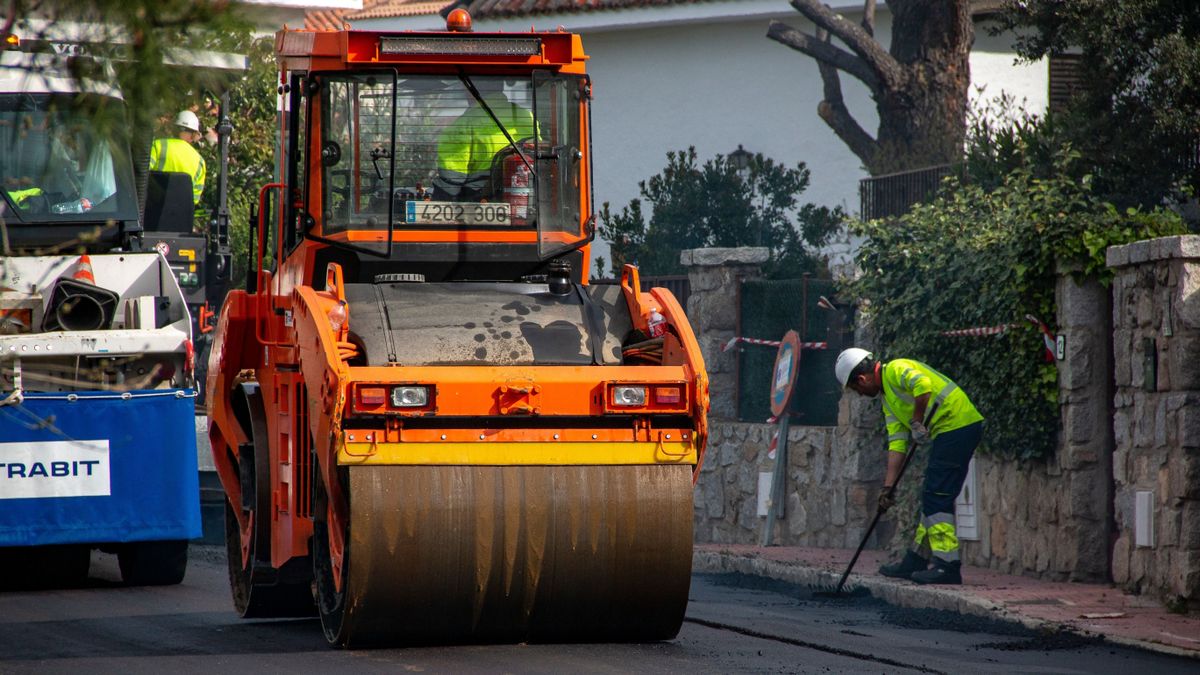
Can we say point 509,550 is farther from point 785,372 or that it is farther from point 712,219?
point 712,219

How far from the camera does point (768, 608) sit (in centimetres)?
1002

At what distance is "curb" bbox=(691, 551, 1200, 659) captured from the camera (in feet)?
27.4

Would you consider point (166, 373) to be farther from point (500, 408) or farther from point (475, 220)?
point (500, 408)

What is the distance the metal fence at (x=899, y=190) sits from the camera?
1636cm

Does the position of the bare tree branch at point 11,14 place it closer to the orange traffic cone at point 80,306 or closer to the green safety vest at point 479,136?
the green safety vest at point 479,136

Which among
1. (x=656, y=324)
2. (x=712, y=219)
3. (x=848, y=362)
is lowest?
(x=848, y=362)

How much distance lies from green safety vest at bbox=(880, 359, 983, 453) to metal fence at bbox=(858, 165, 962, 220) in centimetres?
497

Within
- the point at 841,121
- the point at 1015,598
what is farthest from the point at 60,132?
the point at 841,121

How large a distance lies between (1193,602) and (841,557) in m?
3.74

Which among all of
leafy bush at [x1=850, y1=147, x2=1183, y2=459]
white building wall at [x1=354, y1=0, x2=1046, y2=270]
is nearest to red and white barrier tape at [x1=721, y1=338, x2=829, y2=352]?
leafy bush at [x1=850, y1=147, x2=1183, y2=459]

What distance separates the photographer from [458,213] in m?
8.24

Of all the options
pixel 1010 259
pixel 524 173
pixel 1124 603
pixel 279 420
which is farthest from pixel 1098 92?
pixel 279 420

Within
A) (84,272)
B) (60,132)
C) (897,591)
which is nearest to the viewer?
(60,132)

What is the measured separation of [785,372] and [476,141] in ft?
20.0
